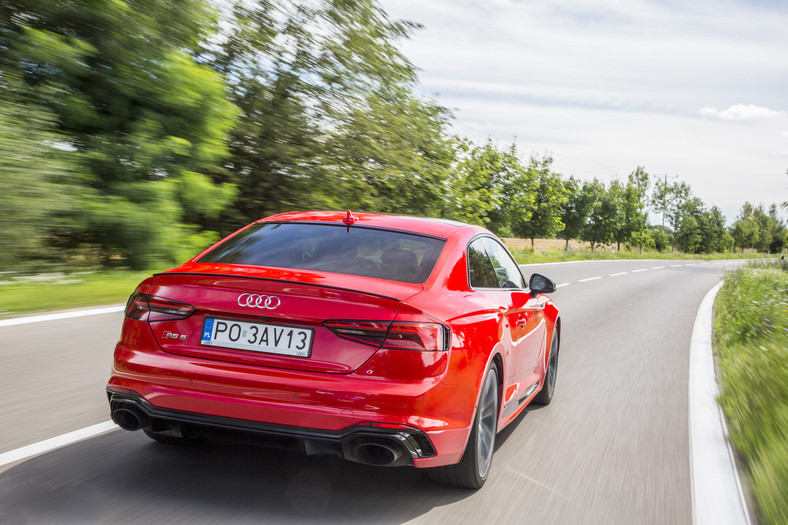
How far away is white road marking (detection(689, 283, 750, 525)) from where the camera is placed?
147 inches

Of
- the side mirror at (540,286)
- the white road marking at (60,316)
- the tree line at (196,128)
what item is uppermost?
the tree line at (196,128)

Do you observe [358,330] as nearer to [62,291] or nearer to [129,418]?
[129,418]

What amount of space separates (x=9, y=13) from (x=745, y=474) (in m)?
11.7

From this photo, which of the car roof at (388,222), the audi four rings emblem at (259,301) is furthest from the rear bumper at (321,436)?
the car roof at (388,222)

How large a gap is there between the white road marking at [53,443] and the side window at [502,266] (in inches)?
97.8

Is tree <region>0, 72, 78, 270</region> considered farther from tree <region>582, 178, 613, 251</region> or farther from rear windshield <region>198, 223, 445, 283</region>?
tree <region>582, 178, 613, 251</region>

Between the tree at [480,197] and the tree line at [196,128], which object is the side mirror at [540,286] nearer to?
the tree line at [196,128]

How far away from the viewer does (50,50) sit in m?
11.3

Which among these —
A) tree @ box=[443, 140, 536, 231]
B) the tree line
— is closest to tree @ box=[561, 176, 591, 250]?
tree @ box=[443, 140, 536, 231]

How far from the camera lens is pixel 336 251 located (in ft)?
12.9

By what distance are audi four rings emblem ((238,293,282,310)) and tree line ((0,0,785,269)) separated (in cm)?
753

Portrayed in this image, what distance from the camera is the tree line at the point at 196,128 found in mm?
10797

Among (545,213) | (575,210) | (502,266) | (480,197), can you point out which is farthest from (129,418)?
(575,210)

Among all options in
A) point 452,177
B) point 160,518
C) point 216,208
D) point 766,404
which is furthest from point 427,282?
point 452,177
